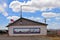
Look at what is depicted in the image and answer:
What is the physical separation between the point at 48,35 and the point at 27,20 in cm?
200

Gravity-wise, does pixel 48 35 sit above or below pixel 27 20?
below

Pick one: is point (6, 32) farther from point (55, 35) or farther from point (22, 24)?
point (55, 35)

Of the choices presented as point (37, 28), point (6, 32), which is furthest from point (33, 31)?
point (6, 32)

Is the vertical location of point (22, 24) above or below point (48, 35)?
above

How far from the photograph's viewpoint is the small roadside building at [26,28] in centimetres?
1356

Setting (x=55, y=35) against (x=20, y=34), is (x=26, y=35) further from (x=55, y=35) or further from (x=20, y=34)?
(x=55, y=35)

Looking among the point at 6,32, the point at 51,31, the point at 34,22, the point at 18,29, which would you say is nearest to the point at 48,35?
the point at 51,31

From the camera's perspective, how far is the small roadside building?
534 inches

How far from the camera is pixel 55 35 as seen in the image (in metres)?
13.6

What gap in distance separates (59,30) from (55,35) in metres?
0.66

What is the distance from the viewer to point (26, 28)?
13617 mm

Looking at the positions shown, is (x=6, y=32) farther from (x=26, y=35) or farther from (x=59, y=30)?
(x=59, y=30)

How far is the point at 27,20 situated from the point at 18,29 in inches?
39.5

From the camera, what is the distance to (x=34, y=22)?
13.5 metres
